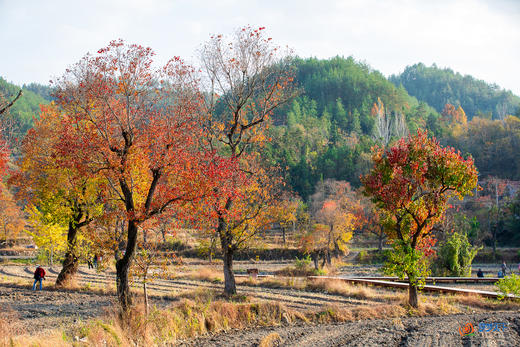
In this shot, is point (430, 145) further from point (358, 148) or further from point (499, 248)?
point (358, 148)

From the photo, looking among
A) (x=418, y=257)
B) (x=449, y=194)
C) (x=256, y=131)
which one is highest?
(x=256, y=131)

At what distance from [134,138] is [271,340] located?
7.62 meters

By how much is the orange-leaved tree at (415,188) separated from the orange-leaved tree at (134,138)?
720 cm

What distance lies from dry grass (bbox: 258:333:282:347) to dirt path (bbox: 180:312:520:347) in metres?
0.17

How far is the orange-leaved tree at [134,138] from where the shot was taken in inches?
522

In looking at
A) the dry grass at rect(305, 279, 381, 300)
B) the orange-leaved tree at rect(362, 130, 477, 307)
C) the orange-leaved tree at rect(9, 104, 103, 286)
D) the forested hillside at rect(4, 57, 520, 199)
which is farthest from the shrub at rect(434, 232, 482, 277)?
the orange-leaved tree at rect(9, 104, 103, 286)

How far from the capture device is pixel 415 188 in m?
17.0

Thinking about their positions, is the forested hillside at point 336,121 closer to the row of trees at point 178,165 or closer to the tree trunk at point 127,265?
the row of trees at point 178,165

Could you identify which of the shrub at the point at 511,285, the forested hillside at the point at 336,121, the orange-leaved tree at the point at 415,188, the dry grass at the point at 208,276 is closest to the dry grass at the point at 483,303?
the shrub at the point at 511,285

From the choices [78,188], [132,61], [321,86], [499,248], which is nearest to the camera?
[132,61]

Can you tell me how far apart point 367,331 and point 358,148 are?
253ft

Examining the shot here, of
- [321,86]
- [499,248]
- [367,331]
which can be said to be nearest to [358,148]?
[499,248]

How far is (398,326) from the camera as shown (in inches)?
570

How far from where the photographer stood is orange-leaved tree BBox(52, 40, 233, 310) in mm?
13266
